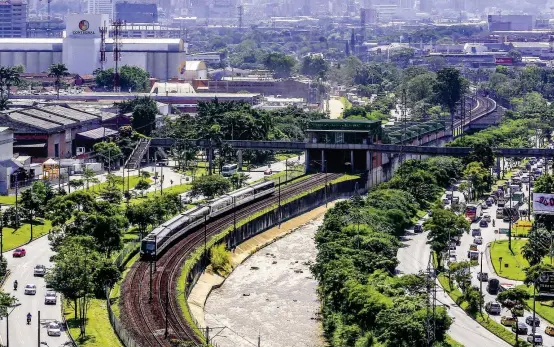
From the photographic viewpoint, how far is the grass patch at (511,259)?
66625mm

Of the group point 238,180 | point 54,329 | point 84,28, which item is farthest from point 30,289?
point 84,28

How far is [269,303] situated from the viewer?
64.3 m

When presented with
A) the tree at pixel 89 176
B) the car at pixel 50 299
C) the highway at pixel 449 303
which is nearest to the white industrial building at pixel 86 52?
the tree at pixel 89 176

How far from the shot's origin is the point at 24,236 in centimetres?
7294

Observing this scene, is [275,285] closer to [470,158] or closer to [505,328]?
[505,328]

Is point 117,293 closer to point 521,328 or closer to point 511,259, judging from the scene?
point 521,328

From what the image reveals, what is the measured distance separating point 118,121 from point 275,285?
186 feet

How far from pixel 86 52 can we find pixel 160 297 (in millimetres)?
132819

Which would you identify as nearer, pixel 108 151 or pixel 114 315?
pixel 114 315

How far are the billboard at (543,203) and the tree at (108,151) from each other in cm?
4004

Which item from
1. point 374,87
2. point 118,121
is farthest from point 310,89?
point 118,121

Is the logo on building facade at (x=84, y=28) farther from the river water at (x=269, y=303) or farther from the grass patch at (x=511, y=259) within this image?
the grass patch at (x=511, y=259)

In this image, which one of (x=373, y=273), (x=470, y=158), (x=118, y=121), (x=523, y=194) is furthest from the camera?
(x=118, y=121)

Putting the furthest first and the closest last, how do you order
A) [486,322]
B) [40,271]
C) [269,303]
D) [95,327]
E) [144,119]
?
[144,119] → [269,303] → [40,271] → [486,322] → [95,327]
